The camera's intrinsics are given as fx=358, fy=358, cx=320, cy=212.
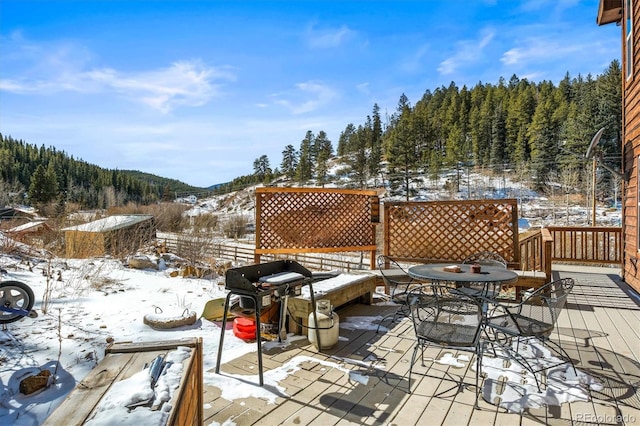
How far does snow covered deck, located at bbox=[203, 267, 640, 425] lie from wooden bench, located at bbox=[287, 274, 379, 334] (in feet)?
0.77

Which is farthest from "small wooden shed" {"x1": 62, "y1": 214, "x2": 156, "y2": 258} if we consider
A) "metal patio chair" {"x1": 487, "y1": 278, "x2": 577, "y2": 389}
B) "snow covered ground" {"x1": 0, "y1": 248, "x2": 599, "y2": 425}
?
"metal patio chair" {"x1": 487, "y1": 278, "x2": 577, "y2": 389}

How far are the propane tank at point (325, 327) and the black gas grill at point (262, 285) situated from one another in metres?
0.04

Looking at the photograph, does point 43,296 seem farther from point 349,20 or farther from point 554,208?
point 554,208

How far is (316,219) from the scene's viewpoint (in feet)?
20.1

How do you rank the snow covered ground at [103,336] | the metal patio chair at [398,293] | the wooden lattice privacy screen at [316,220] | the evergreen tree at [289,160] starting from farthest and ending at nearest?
1. the evergreen tree at [289,160]
2. the wooden lattice privacy screen at [316,220]
3. the metal patio chair at [398,293]
4. the snow covered ground at [103,336]

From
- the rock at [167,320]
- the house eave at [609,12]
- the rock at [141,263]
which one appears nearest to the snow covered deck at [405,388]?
the rock at [167,320]

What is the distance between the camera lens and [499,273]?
3436 millimetres

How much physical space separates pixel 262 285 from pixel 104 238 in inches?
289

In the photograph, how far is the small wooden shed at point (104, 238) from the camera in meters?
7.72

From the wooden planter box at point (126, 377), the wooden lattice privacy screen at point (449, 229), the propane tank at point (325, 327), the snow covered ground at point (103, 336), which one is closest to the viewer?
the wooden planter box at point (126, 377)

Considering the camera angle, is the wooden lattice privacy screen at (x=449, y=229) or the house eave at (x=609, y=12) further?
the house eave at (x=609, y=12)

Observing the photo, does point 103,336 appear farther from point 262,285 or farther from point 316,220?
point 316,220

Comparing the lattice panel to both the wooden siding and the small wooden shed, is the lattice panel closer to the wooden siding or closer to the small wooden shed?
the wooden siding

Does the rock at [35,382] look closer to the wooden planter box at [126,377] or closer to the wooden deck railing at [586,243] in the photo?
the wooden planter box at [126,377]
